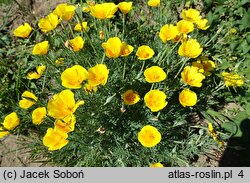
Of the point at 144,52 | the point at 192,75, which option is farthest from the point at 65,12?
the point at 192,75

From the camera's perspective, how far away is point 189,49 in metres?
2.24

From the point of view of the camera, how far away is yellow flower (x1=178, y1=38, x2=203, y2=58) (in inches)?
86.4

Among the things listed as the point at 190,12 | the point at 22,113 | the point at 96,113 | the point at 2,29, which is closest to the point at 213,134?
the point at 96,113

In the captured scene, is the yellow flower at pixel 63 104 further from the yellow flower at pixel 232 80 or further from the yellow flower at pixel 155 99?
the yellow flower at pixel 232 80

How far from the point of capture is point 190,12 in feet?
8.50

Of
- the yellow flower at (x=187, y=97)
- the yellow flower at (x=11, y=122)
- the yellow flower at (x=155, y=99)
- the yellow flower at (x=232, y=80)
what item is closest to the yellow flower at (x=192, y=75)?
the yellow flower at (x=187, y=97)

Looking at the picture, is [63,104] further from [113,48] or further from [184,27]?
[184,27]

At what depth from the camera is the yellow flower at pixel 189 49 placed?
219cm

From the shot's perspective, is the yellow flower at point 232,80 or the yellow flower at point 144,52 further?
the yellow flower at point 232,80

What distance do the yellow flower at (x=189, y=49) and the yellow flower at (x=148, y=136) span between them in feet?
1.77

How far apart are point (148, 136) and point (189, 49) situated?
66cm

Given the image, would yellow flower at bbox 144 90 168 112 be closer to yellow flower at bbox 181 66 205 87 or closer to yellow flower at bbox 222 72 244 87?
yellow flower at bbox 181 66 205 87

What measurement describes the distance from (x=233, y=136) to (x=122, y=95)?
104 cm
